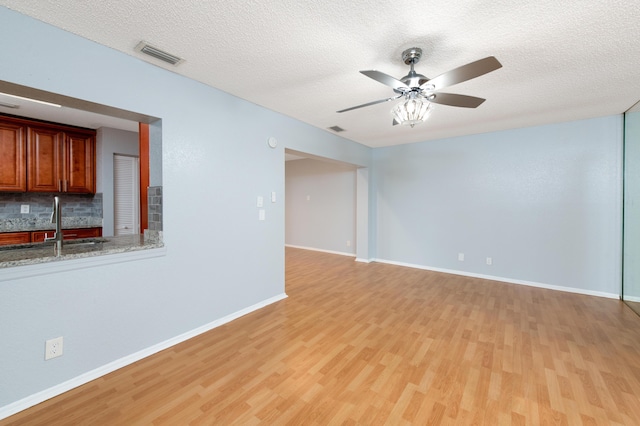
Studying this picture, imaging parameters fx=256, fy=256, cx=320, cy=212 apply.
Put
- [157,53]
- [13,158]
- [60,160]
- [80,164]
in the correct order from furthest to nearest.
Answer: [80,164] < [60,160] < [13,158] < [157,53]

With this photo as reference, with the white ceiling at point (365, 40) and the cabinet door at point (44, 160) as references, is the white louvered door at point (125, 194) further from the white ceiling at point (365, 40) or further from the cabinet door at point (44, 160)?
the white ceiling at point (365, 40)


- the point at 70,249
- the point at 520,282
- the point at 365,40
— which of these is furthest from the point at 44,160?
the point at 520,282

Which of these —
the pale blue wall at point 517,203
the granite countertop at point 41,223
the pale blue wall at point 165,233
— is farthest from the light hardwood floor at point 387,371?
the granite countertop at point 41,223

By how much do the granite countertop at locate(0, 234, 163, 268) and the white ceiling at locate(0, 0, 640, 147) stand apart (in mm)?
1559

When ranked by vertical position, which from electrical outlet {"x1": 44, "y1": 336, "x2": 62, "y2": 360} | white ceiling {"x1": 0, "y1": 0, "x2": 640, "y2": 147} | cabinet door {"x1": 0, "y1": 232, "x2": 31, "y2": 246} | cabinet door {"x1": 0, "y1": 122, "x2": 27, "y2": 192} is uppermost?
white ceiling {"x1": 0, "y1": 0, "x2": 640, "y2": 147}

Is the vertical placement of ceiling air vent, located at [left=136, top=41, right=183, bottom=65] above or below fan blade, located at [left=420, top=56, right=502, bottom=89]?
above

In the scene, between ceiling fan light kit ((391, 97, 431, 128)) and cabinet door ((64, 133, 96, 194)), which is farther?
cabinet door ((64, 133, 96, 194))

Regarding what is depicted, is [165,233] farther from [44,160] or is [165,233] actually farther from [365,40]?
[44,160]

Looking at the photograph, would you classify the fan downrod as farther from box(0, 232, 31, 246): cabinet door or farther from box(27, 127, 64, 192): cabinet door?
box(0, 232, 31, 246): cabinet door

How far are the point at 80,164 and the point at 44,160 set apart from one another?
39cm

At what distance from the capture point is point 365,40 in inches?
73.8

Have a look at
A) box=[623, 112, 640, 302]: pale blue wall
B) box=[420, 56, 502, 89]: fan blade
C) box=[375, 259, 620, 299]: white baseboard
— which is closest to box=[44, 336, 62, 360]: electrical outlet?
box=[420, 56, 502, 89]: fan blade

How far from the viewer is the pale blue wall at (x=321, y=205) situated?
6.26 metres

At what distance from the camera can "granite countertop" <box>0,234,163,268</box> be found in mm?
1652
